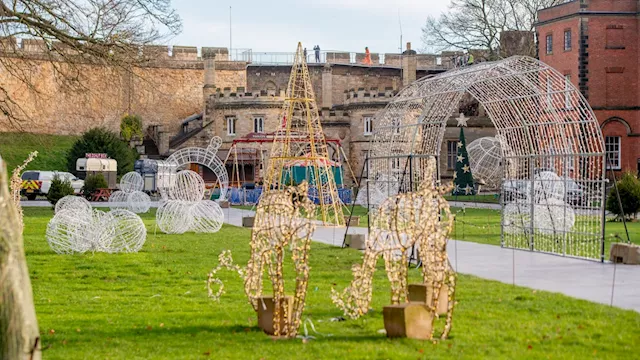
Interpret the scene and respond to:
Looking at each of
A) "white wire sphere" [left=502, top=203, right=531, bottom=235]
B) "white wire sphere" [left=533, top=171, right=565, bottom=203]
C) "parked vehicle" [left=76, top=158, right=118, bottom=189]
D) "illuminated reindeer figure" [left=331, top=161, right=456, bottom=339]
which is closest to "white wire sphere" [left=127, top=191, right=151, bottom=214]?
"parked vehicle" [left=76, top=158, right=118, bottom=189]

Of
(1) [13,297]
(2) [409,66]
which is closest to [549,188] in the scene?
(1) [13,297]

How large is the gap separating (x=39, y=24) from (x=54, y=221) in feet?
21.4

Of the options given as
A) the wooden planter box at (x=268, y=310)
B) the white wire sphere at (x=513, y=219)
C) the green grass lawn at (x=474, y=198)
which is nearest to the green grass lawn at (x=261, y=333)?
the wooden planter box at (x=268, y=310)

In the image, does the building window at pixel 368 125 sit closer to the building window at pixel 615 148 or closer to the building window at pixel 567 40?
the building window at pixel 567 40

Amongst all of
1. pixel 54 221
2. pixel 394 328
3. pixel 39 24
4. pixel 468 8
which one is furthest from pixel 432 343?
pixel 468 8

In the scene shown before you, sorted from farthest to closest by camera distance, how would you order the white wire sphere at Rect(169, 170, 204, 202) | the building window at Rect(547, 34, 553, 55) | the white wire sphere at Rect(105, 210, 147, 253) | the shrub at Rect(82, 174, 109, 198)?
the building window at Rect(547, 34, 553, 55), the shrub at Rect(82, 174, 109, 198), the white wire sphere at Rect(169, 170, 204, 202), the white wire sphere at Rect(105, 210, 147, 253)

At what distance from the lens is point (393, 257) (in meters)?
10.5

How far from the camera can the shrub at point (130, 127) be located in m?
63.7

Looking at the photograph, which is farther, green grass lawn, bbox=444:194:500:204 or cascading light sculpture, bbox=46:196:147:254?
green grass lawn, bbox=444:194:500:204

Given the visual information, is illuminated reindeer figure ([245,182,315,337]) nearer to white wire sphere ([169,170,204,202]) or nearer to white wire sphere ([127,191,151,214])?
white wire sphere ([169,170,204,202])

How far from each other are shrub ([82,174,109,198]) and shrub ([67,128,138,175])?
758 centimetres

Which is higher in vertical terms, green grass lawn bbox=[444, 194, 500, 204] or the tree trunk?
the tree trunk

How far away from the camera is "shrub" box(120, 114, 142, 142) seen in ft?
209

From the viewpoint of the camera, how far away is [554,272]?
1520cm
